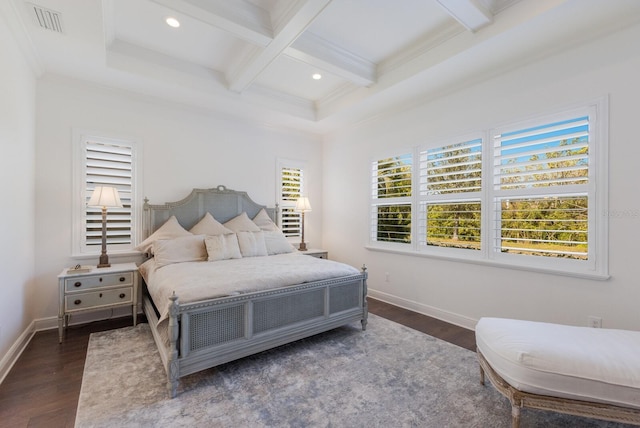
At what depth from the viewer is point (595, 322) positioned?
2.54m

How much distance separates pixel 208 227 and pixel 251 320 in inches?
79.3

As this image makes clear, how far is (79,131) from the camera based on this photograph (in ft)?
11.3

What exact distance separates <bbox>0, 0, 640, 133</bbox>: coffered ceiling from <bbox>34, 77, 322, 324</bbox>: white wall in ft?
0.82

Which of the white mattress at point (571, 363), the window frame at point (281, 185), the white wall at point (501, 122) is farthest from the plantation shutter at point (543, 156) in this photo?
the window frame at point (281, 185)

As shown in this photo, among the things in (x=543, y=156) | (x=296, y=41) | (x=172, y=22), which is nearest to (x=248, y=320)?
(x=296, y=41)

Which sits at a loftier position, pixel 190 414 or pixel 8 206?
pixel 8 206

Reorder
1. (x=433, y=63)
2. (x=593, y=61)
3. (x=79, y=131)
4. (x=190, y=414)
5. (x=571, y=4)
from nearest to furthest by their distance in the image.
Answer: (x=190, y=414)
(x=571, y=4)
(x=593, y=61)
(x=433, y=63)
(x=79, y=131)

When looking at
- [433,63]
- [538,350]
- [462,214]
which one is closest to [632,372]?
[538,350]

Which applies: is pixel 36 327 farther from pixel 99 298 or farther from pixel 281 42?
pixel 281 42

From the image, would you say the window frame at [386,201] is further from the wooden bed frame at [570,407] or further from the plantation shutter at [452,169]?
the wooden bed frame at [570,407]

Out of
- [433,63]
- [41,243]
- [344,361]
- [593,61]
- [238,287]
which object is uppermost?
[433,63]

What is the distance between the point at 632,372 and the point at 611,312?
1.23 meters

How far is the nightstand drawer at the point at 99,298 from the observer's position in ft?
9.75

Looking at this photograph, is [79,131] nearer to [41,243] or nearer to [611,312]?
[41,243]
